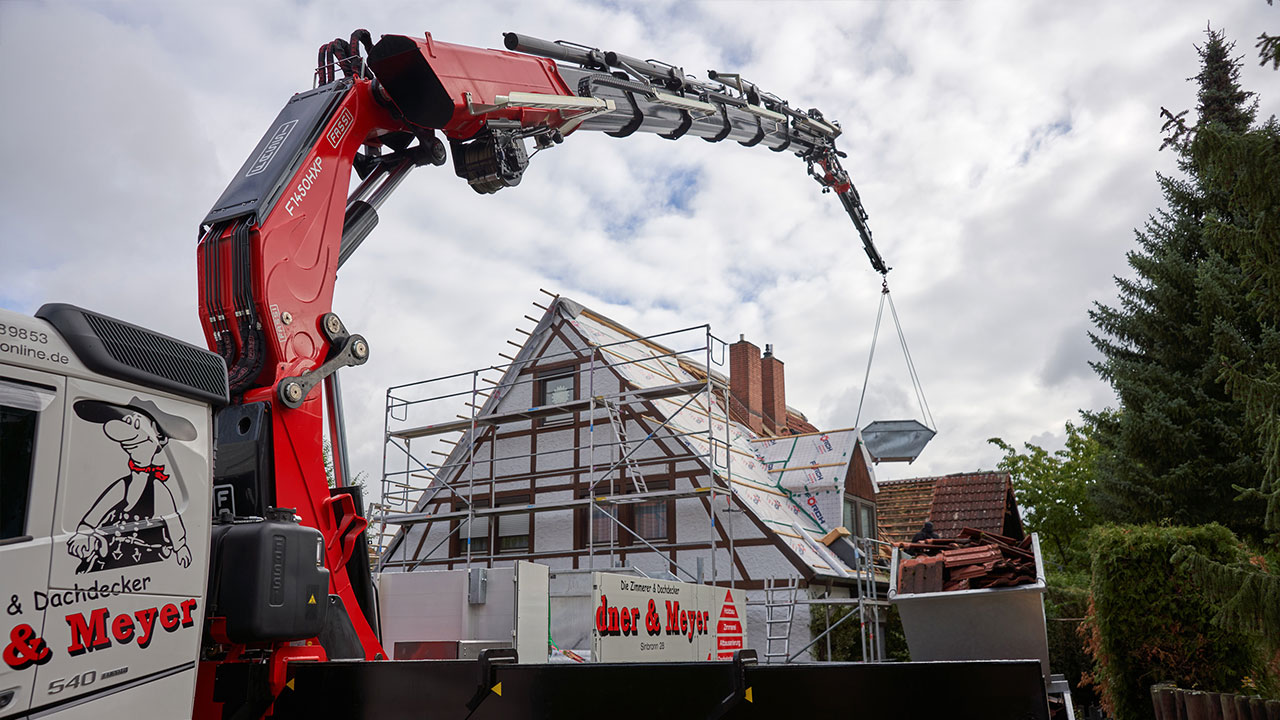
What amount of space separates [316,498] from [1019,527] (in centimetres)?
1635

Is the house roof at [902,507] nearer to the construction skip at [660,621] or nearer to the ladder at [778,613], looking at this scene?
the ladder at [778,613]

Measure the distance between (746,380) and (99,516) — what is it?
22.6 m

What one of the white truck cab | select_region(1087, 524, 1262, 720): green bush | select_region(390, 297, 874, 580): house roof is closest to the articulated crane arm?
A: the white truck cab

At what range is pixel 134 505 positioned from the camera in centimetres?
388

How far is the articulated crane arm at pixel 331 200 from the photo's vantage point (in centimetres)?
573

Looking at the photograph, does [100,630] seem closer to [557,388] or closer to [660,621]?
[660,621]

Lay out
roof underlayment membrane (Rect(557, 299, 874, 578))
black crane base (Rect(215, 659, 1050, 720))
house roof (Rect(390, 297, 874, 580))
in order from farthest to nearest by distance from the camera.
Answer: house roof (Rect(390, 297, 874, 580)) → roof underlayment membrane (Rect(557, 299, 874, 578)) → black crane base (Rect(215, 659, 1050, 720))

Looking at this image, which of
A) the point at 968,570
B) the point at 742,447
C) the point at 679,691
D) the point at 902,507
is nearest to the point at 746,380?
the point at 742,447

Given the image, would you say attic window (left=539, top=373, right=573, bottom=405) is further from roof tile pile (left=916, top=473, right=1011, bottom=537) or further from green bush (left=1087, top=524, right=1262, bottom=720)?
green bush (left=1087, top=524, right=1262, bottom=720)

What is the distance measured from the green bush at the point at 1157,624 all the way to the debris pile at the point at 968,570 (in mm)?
1003

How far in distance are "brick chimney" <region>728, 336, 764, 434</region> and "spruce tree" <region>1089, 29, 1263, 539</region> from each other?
833 cm

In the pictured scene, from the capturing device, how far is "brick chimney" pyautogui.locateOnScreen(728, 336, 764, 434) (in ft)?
84.0

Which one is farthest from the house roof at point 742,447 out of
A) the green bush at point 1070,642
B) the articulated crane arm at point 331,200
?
the articulated crane arm at point 331,200

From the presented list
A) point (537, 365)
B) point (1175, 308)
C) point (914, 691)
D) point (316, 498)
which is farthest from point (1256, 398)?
point (537, 365)
